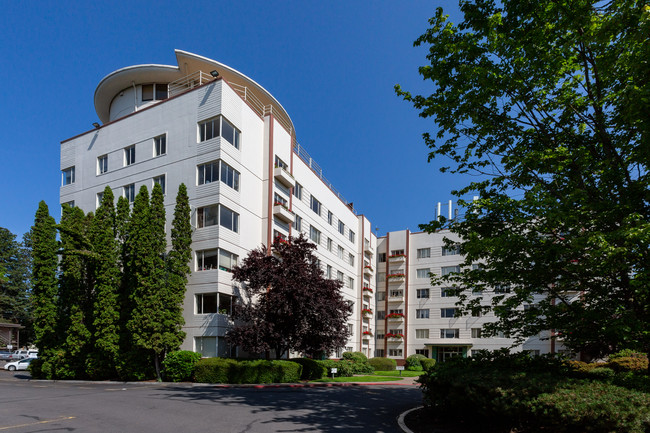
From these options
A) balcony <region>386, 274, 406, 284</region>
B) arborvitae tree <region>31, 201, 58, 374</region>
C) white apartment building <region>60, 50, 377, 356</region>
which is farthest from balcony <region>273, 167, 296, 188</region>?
balcony <region>386, 274, 406, 284</region>

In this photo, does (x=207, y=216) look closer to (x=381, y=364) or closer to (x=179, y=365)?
(x=179, y=365)

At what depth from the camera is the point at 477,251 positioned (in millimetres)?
10883

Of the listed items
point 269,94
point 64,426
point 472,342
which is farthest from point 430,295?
point 64,426

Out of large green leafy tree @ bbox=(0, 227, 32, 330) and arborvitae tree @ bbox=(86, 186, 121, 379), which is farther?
large green leafy tree @ bbox=(0, 227, 32, 330)

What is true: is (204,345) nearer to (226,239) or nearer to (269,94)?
(226,239)

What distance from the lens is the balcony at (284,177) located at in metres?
32.1

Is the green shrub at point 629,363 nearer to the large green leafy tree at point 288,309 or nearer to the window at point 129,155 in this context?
the large green leafy tree at point 288,309

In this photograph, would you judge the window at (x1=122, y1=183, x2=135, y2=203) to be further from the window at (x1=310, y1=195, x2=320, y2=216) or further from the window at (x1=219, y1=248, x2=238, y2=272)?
the window at (x1=310, y1=195, x2=320, y2=216)

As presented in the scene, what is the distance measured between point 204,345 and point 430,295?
35.1 m

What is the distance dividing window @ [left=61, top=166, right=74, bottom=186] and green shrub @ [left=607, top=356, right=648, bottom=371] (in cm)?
4003

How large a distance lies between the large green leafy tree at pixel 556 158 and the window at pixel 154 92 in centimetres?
2701

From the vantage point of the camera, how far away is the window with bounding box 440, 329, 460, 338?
51.8 m

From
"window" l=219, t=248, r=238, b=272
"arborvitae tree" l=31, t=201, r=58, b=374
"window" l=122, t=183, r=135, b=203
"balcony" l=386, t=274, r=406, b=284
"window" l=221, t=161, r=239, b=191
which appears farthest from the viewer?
"balcony" l=386, t=274, r=406, b=284

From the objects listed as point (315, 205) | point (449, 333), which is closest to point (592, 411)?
point (315, 205)
